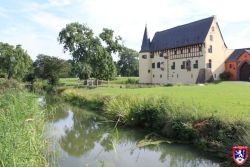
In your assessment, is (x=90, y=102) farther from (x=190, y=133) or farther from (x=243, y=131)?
(x=243, y=131)

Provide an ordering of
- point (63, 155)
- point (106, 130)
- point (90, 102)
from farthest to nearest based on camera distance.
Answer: point (90, 102) → point (106, 130) → point (63, 155)

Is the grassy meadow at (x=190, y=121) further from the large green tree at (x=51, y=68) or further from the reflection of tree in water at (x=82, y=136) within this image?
the large green tree at (x=51, y=68)

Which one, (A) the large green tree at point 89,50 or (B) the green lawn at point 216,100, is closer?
(B) the green lawn at point 216,100

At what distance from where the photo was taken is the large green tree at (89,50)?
172 feet

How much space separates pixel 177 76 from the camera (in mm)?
55938

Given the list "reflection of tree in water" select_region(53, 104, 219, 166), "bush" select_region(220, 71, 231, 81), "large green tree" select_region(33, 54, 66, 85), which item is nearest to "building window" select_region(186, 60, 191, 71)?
"bush" select_region(220, 71, 231, 81)

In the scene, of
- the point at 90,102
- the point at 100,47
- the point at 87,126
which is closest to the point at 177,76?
the point at 100,47

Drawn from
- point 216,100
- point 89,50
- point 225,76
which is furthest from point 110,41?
point 216,100

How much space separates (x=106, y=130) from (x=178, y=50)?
3985 cm

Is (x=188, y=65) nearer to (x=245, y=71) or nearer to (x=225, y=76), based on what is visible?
(x=225, y=76)

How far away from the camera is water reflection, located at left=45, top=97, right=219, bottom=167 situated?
12.0 meters

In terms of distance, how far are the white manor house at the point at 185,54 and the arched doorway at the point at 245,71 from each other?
3.60m

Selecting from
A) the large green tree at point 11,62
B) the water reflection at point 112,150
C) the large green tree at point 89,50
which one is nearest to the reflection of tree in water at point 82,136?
the water reflection at point 112,150

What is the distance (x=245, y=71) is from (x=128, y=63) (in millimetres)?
49362
